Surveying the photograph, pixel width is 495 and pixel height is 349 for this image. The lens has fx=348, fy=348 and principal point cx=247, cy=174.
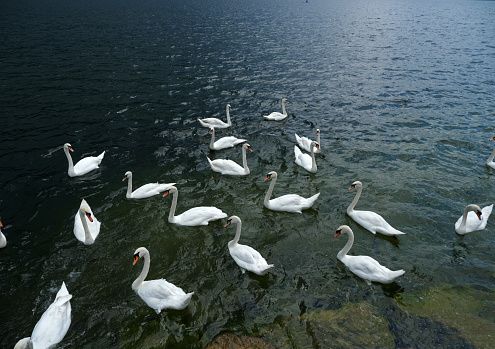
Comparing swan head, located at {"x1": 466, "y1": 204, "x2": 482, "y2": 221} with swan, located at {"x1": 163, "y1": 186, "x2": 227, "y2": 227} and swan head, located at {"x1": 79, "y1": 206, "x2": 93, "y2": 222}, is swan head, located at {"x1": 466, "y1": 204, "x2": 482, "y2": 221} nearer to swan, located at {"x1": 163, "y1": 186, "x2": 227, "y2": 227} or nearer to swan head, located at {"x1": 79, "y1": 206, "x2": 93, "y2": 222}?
swan, located at {"x1": 163, "y1": 186, "x2": 227, "y2": 227}

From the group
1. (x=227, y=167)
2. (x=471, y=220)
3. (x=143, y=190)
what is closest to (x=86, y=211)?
(x=143, y=190)

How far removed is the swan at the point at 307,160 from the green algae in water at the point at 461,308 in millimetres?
6163

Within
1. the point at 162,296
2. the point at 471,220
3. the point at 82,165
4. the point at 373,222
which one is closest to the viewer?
the point at 162,296

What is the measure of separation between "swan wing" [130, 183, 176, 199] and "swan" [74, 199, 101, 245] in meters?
1.64

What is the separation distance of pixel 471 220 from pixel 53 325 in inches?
437

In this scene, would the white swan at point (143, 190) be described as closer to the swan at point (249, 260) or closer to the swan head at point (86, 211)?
the swan head at point (86, 211)

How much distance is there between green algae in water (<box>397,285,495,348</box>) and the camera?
6834 millimetres

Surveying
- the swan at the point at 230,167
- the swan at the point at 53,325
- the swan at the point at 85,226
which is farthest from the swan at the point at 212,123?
the swan at the point at 53,325

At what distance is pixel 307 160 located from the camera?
534 inches

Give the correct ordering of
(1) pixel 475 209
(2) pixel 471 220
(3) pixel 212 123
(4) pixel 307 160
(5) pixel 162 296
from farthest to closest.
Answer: (3) pixel 212 123, (4) pixel 307 160, (2) pixel 471 220, (1) pixel 475 209, (5) pixel 162 296

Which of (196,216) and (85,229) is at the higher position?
(85,229)

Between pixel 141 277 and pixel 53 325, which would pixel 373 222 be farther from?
pixel 53 325

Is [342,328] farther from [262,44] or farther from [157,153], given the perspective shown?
[262,44]

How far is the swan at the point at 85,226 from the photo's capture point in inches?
364
